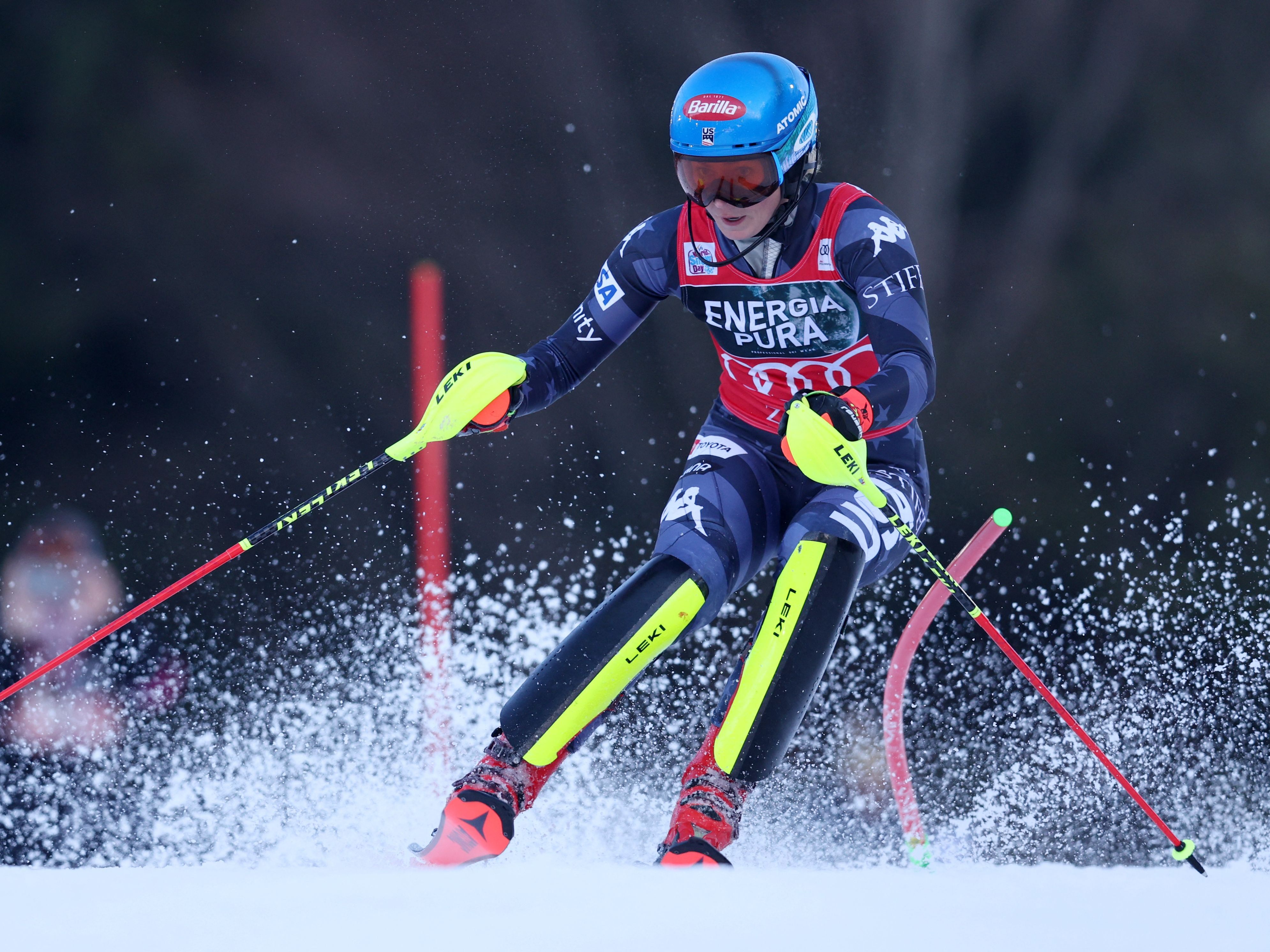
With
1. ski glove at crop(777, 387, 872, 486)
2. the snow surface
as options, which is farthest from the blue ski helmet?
the snow surface

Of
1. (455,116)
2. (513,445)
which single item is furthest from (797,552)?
(455,116)

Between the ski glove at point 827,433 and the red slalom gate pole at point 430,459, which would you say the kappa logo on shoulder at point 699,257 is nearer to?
the ski glove at point 827,433

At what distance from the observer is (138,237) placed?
151 inches

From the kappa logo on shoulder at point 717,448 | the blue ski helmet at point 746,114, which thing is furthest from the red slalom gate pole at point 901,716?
the blue ski helmet at point 746,114

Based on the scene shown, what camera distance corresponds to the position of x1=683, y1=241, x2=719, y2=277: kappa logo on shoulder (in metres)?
2.08

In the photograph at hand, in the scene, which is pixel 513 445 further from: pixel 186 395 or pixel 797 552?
pixel 797 552

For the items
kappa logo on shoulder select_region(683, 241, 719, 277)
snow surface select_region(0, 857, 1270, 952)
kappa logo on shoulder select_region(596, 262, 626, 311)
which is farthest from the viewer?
kappa logo on shoulder select_region(596, 262, 626, 311)

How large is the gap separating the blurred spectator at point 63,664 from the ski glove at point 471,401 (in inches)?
82.7

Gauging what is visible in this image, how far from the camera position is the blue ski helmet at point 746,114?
6.17 feet

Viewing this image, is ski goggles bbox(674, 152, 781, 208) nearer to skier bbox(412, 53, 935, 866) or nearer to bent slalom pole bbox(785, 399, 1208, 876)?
skier bbox(412, 53, 935, 866)

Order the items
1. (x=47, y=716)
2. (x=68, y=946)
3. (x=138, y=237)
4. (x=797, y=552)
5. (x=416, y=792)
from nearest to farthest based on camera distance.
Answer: (x=68, y=946)
(x=797, y=552)
(x=416, y=792)
(x=47, y=716)
(x=138, y=237)

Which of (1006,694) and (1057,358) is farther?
(1057,358)

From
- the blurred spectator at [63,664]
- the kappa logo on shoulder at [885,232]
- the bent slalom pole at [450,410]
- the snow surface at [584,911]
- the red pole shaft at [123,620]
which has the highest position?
the kappa logo on shoulder at [885,232]

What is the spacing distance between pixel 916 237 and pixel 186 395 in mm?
2540
